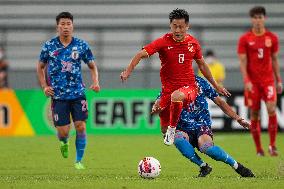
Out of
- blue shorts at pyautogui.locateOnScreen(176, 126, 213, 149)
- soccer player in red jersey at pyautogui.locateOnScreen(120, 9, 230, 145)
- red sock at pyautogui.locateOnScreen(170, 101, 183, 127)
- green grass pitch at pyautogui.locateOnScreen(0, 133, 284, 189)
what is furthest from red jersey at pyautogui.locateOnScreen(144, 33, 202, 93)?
green grass pitch at pyautogui.locateOnScreen(0, 133, 284, 189)

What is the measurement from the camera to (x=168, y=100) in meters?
10.9

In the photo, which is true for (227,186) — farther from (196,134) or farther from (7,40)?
(7,40)

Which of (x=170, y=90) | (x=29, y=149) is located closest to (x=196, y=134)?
(x=170, y=90)

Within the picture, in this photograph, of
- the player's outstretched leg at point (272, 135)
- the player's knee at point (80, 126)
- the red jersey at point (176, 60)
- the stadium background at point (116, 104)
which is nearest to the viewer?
the red jersey at point (176, 60)

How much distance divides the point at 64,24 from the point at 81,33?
12.7m

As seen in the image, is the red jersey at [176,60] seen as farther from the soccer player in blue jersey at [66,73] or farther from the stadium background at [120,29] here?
the stadium background at [120,29]

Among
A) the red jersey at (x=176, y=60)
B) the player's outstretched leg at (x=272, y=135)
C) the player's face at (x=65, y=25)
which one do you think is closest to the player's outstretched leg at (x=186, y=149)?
the red jersey at (x=176, y=60)

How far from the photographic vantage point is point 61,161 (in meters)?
13.8

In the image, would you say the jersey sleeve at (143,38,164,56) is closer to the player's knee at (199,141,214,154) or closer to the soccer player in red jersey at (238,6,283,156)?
the player's knee at (199,141,214,154)

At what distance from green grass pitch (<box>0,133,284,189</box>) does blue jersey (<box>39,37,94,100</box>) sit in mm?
1078

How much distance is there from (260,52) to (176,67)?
199 inches

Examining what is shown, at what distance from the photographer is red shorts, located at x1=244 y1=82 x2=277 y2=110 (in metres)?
15.4

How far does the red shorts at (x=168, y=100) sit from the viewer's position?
10634 millimetres

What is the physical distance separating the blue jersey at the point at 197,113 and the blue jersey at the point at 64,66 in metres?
2.25
